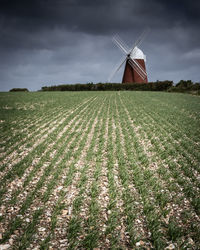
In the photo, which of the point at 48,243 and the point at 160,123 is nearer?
the point at 48,243

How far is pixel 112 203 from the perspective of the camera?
15.5 feet

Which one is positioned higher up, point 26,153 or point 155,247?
point 26,153

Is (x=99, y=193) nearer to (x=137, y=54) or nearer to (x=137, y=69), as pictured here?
(x=137, y=69)

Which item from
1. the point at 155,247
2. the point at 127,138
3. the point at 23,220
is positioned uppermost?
the point at 127,138

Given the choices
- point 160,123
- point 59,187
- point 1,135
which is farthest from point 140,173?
point 1,135

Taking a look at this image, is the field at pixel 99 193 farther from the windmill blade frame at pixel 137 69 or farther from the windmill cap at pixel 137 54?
the windmill cap at pixel 137 54

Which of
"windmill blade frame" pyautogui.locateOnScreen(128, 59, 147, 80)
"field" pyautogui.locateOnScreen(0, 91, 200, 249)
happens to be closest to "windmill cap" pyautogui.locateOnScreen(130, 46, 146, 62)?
"windmill blade frame" pyautogui.locateOnScreen(128, 59, 147, 80)

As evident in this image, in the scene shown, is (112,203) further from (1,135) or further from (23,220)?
(1,135)

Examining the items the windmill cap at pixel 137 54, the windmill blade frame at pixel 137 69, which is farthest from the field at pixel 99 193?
the windmill cap at pixel 137 54

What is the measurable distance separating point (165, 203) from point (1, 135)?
11711 millimetres

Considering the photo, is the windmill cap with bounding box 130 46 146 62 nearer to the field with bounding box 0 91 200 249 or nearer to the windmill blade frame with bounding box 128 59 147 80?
the windmill blade frame with bounding box 128 59 147 80

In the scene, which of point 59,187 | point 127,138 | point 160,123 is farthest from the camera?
point 160,123

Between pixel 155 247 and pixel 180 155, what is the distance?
5.76m

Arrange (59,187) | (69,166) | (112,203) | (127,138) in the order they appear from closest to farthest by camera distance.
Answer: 1. (112,203)
2. (59,187)
3. (69,166)
4. (127,138)
